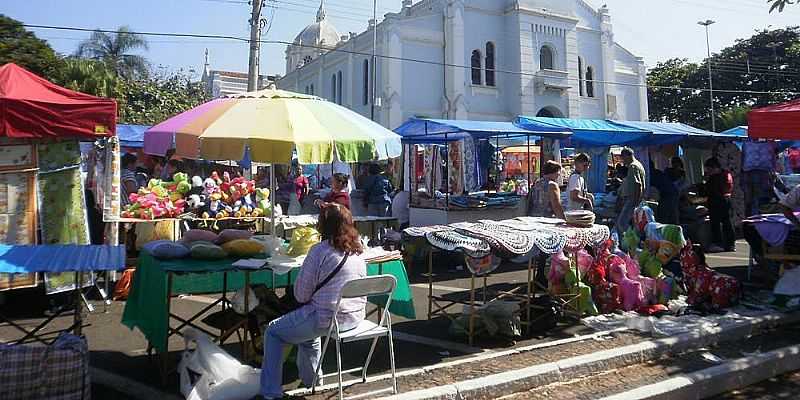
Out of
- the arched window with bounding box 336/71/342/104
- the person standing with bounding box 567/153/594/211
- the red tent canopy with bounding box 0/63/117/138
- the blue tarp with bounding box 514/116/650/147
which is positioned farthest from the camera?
the arched window with bounding box 336/71/342/104

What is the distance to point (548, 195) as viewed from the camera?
25.6 ft

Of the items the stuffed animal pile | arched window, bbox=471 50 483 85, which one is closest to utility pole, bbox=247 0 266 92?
the stuffed animal pile

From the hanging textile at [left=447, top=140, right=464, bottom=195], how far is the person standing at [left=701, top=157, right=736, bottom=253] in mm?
5200

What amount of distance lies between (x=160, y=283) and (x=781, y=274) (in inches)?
286

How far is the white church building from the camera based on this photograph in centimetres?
3000

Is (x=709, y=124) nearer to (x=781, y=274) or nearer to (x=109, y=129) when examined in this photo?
(x=781, y=274)

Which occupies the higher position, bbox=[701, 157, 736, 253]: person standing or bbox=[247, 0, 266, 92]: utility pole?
bbox=[247, 0, 266, 92]: utility pole

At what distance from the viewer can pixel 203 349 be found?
420 cm

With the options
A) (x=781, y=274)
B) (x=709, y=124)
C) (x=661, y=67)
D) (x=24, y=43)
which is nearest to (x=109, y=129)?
(x=24, y=43)

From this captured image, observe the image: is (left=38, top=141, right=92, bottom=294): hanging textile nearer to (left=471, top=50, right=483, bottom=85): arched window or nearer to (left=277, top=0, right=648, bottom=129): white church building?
(left=277, top=0, right=648, bottom=129): white church building

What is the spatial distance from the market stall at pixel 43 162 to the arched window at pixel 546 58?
30399 mm

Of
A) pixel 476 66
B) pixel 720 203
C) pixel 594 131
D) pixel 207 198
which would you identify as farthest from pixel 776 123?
pixel 476 66

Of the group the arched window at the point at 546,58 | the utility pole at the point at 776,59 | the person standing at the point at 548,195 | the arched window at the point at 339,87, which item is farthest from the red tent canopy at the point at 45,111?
the utility pole at the point at 776,59

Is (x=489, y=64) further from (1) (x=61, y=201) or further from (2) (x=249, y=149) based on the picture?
(2) (x=249, y=149)
